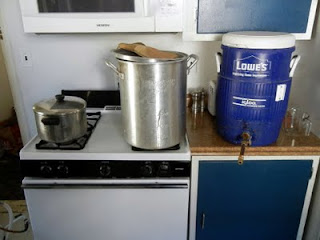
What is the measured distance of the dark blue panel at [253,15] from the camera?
122 cm

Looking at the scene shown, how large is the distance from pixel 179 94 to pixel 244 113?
0.29 m

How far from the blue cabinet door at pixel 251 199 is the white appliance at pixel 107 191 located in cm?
Result: 10

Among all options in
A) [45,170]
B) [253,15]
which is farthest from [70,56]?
[253,15]

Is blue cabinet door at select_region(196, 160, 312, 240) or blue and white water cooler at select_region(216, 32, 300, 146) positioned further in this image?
blue cabinet door at select_region(196, 160, 312, 240)

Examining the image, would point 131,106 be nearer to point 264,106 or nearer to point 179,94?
point 179,94

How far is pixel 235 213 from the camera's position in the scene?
Result: 4.09 feet

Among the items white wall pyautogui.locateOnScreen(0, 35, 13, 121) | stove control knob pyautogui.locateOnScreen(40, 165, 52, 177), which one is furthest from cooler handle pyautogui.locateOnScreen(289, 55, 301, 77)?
white wall pyautogui.locateOnScreen(0, 35, 13, 121)

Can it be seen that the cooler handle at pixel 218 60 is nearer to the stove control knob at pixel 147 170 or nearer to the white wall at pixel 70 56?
the white wall at pixel 70 56

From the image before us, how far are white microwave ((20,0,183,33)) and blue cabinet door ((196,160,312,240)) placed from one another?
0.69 metres

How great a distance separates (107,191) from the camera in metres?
1.16

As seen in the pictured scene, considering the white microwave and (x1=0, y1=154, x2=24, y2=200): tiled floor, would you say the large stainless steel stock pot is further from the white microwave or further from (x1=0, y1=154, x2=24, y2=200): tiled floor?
(x1=0, y1=154, x2=24, y2=200): tiled floor

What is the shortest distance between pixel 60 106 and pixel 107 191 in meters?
0.43

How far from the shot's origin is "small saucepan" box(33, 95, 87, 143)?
3.51 ft

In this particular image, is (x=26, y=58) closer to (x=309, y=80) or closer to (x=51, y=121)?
(x=51, y=121)
